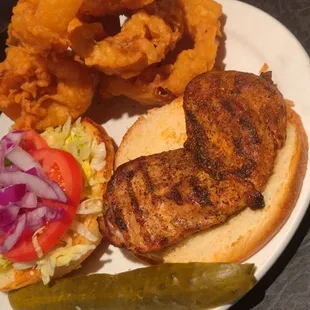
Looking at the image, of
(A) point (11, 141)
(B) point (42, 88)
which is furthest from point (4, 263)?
(B) point (42, 88)

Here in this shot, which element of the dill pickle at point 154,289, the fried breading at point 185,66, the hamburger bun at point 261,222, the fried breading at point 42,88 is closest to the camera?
the dill pickle at point 154,289

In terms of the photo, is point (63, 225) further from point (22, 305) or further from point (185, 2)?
point (185, 2)

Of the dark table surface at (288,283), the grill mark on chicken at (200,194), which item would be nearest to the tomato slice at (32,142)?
the grill mark on chicken at (200,194)

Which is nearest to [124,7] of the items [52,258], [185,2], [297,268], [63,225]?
[185,2]

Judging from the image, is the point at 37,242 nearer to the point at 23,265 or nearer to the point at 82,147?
the point at 23,265

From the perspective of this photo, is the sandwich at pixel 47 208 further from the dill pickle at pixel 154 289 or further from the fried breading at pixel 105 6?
the fried breading at pixel 105 6
